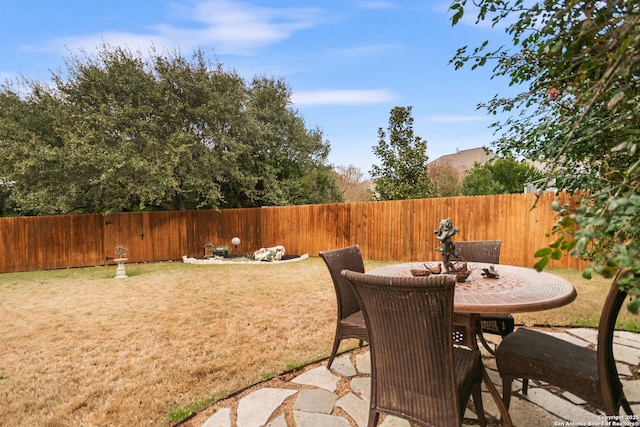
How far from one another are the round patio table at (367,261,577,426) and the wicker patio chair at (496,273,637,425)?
0.16 meters

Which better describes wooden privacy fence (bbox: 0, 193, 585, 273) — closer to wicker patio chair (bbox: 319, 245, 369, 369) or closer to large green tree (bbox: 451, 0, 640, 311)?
large green tree (bbox: 451, 0, 640, 311)

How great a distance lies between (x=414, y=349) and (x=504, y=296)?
673 millimetres

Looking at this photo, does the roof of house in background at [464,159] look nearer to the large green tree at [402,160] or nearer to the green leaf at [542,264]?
the large green tree at [402,160]

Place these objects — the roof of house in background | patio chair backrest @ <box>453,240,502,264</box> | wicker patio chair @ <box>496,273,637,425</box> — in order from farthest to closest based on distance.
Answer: the roof of house in background
patio chair backrest @ <box>453,240,502,264</box>
wicker patio chair @ <box>496,273,637,425</box>

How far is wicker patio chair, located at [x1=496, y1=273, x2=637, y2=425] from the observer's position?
144 cm

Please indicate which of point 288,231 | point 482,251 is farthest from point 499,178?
point 482,251

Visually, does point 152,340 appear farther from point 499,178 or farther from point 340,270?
point 499,178

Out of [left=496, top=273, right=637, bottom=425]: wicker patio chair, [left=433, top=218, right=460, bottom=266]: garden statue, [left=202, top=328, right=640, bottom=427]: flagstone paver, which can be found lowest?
[left=202, top=328, right=640, bottom=427]: flagstone paver

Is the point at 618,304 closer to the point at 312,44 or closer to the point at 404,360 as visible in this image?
the point at 404,360

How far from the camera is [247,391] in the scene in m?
2.32

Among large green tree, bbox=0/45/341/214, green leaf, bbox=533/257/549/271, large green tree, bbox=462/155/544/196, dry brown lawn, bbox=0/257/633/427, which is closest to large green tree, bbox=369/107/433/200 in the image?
large green tree, bbox=462/155/544/196

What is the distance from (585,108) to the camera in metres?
0.81

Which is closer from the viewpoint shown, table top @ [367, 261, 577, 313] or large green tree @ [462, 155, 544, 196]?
table top @ [367, 261, 577, 313]

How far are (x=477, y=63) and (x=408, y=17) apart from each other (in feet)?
10.9
